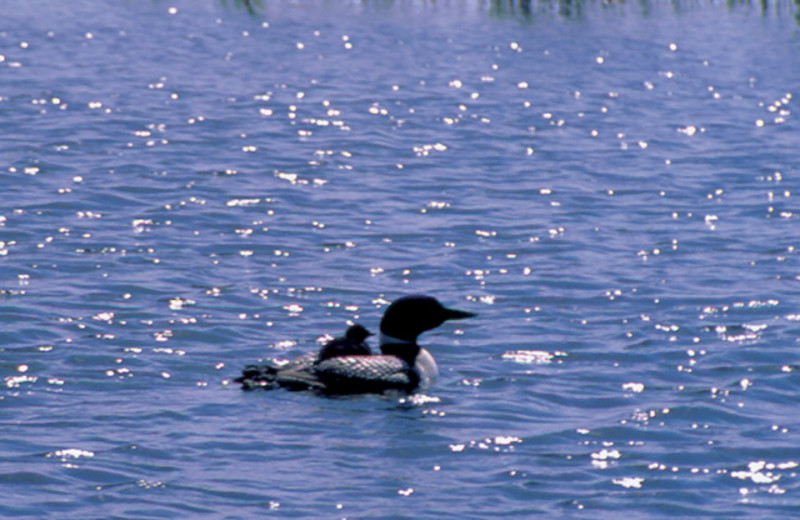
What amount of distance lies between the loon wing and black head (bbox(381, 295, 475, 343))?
1.85 feet

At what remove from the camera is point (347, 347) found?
1173cm

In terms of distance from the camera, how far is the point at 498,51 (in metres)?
37.5

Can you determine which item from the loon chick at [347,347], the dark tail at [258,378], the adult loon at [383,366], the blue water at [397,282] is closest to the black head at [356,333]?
the loon chick at [347,347]

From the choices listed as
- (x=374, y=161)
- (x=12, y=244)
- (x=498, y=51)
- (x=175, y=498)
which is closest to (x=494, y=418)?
(x=175, y=498)

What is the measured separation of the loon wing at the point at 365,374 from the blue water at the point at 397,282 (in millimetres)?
244

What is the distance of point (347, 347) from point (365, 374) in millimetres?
258

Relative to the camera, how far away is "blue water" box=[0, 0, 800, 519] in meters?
9.64

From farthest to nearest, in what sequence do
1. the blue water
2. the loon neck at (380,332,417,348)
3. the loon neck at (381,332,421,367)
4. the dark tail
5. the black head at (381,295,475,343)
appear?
the black head at (381,295,475,343) < the loon neck at (380,332,417,348) < the loon neck at (381,332,421,367) < the dark tail < the blue water

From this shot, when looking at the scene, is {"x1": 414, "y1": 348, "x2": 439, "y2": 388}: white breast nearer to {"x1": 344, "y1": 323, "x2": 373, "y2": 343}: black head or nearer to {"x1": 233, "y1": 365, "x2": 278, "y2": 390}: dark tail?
{"x1": 344, "y1": 323, "x2": 373, "y2": 343}: black head

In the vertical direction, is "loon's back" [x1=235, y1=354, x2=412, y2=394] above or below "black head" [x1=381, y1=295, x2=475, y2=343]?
below

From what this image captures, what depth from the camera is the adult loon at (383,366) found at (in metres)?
11.4

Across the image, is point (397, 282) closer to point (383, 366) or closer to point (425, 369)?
point (425, 369)

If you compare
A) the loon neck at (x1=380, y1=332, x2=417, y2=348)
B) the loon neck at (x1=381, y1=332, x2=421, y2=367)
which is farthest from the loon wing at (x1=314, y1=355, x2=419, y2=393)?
the loon neck at (x1=380, y1=332, x2=417, y2=348)

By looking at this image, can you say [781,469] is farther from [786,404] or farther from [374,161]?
[374,161]
